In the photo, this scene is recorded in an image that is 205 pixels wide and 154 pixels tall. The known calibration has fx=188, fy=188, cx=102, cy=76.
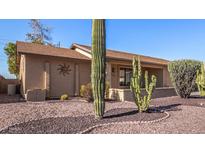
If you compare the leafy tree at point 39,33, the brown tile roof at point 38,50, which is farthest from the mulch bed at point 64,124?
the leafy tree at point 39,33

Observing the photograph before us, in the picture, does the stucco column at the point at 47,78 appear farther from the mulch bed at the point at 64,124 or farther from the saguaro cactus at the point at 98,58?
the saguaro cactus at the point at 98,58

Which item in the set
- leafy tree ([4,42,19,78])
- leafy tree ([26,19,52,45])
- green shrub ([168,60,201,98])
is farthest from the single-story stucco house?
leafy tree ([26,19,52,45])

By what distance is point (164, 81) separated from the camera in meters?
19.0

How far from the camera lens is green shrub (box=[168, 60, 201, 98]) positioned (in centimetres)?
1140

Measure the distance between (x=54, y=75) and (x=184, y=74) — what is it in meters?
8.37

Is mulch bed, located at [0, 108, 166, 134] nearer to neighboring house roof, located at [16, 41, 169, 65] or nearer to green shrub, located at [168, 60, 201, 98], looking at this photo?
green shrub, located at [168, 60, 201, 98]

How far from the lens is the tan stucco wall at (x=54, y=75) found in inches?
463

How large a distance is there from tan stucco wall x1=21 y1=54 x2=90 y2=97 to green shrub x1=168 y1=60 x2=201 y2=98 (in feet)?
20.4

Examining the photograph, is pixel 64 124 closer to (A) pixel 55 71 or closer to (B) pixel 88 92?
(B) pixel 88 92

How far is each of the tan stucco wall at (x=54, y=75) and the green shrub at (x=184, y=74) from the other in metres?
6.21

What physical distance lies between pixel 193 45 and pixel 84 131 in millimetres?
10444

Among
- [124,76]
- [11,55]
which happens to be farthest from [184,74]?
[11,55]
